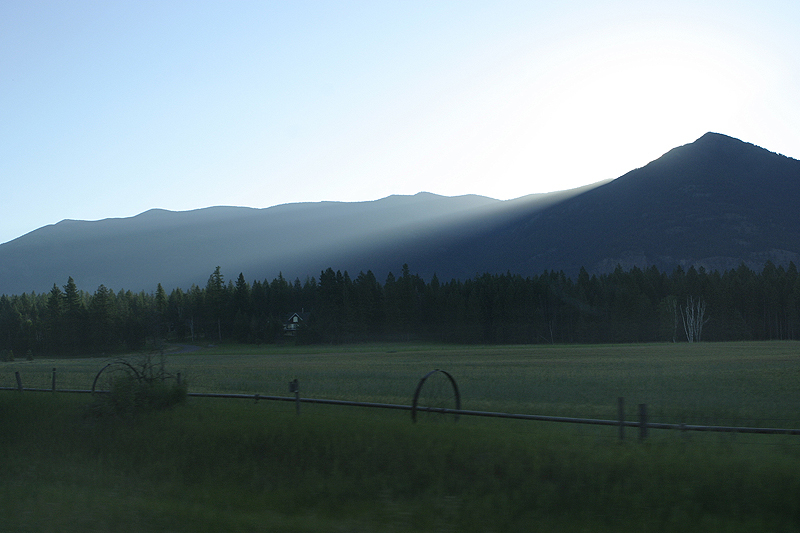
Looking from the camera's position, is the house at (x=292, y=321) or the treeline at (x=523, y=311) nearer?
the treeline at (x=523, y=311)

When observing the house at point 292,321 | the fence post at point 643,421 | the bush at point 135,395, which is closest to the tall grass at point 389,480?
the fence post at point 643,421

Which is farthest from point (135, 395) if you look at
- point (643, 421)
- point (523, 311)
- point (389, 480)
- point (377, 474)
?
point (523, 311)

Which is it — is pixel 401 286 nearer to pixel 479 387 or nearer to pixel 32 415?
pixel 479 387

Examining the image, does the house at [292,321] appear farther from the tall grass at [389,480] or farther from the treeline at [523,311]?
the tall grass at [389,480]

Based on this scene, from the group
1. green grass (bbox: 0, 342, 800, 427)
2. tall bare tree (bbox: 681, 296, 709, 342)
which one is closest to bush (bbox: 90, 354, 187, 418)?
green grass (bbox: 0, 342, 800, 427)

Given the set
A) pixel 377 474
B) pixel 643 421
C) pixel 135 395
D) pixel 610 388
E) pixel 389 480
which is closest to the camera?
pixel 389 480

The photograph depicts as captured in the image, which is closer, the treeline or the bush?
the bush

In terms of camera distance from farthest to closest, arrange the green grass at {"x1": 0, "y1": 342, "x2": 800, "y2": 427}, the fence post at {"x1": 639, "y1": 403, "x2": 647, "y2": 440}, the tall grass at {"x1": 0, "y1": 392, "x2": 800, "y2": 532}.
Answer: the green grass at {"x1": 0, "y1": 342, "x2": 800, "y2": 427} → the fence post at {"x1": 639, "y1": 403, "x2": 647, "y2": 440} → the tall grass at {"x1": 0, "y1": 392, "x2": 800, "y2": 532}

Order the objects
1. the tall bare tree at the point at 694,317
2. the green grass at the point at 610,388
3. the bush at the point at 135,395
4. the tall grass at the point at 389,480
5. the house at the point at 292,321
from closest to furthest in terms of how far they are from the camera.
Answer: the tall grass at the point at 389,480 → the bush at the point at 135,395 → the green grass at the point at 610,388 → the tall bare tree at the point at 694,317 → the house at the point at 292,321

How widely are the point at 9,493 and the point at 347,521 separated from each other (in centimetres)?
680

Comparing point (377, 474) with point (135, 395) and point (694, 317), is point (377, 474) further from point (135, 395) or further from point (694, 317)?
point (694, 317)

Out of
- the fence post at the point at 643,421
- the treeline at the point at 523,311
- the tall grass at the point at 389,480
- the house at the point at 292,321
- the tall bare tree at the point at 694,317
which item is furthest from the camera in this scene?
the house at the point at 292,321

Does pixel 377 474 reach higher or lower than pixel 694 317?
higher

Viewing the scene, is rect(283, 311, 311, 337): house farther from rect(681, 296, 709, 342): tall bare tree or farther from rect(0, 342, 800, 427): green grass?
rect(0, 342, 800, 427): green grass
